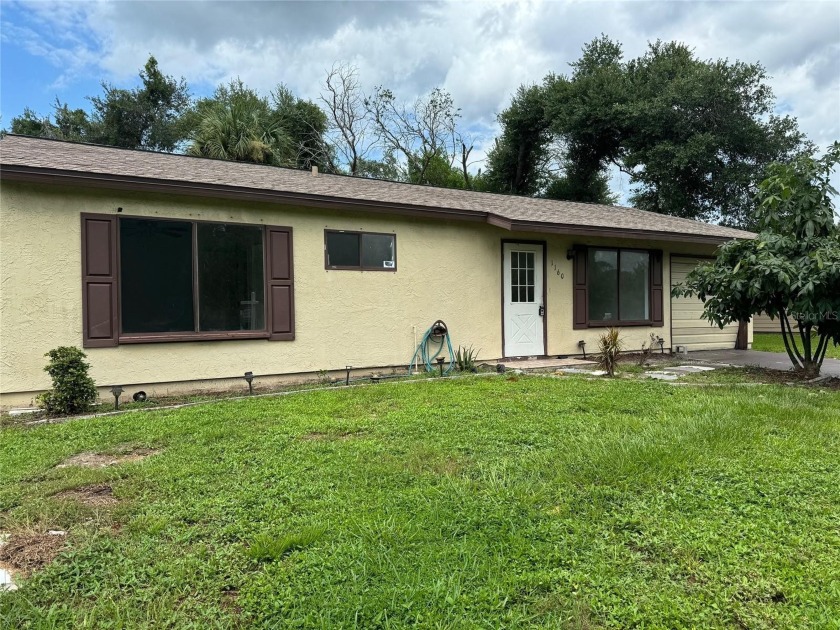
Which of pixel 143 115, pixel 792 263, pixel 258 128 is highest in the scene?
pixel 143 115

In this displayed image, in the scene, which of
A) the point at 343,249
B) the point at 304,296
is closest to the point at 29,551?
the point at 304,296

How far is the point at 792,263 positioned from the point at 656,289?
3.67 metres

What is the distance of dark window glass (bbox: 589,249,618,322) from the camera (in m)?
9.14

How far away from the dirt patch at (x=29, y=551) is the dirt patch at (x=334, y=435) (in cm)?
174

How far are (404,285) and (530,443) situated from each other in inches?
164

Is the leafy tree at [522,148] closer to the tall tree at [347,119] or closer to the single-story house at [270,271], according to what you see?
the tall tree at [347,119]

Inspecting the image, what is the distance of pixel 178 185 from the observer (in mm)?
5789

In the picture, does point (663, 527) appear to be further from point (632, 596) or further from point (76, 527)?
point (76, 527)

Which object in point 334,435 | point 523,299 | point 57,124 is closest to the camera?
point 334,435

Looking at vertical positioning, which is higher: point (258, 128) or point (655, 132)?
point (655, 132)

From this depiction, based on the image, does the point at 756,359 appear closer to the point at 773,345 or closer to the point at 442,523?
the point at 773,345

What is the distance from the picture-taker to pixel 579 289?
895 cm

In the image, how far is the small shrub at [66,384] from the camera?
4.92m

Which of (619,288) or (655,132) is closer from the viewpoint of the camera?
(619,288)
